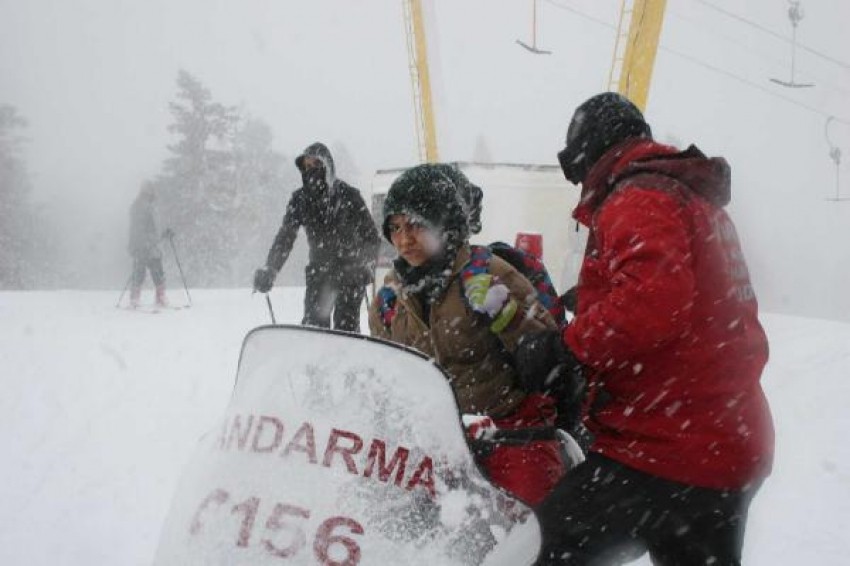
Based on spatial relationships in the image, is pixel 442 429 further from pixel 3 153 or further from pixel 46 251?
pixel 46 251

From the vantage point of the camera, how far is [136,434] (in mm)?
5301

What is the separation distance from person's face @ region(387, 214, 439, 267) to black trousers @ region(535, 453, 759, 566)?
938 millimetres

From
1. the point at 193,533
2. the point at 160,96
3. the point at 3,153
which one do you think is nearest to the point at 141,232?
the point at 193,533

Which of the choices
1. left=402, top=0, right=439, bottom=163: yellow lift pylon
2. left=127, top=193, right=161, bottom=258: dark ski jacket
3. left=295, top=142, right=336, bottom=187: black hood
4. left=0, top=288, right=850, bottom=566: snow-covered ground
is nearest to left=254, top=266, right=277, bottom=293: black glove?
left=295, top=142, right=336, bottom=187: black hood

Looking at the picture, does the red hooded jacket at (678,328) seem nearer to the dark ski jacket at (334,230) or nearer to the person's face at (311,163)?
the person's face at (311,163)

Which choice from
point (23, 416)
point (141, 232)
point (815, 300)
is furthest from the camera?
point (815, 300)

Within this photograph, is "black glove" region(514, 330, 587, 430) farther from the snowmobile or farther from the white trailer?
the white trailer

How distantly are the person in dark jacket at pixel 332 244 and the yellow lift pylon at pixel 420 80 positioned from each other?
39.1 feet

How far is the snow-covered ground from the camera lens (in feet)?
11.8

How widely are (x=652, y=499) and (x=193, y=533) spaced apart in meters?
1.17

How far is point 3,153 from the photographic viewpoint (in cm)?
4150

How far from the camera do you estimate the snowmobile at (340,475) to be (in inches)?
60.7

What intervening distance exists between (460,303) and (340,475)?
93cm

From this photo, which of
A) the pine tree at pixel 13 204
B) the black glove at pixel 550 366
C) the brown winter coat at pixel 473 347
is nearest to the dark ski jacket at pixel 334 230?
the brown winter coat at pixel 473 347
